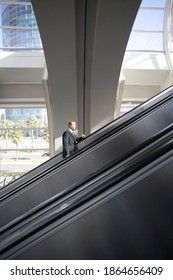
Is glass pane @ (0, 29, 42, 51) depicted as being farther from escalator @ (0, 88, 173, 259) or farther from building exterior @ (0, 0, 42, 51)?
escalator @ (0, 88, 173, 259)

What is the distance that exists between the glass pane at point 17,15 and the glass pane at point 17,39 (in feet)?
1.18

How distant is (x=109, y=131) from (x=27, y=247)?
523 centimetres

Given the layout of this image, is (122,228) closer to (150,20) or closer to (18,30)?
(18,30)

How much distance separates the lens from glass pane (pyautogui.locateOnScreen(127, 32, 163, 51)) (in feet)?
43.6

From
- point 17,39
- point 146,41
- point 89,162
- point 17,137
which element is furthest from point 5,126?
point 89,162

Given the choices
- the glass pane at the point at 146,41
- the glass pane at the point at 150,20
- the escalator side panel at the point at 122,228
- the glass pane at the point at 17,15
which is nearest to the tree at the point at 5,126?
the glass pane at the point at 17,15

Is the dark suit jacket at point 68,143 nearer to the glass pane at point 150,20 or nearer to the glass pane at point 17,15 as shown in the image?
the glass pane at point 17,15

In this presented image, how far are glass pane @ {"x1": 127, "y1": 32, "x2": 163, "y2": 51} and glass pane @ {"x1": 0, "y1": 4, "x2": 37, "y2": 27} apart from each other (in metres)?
5.14

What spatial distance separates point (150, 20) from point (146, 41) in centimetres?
109

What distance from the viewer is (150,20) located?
13250mm

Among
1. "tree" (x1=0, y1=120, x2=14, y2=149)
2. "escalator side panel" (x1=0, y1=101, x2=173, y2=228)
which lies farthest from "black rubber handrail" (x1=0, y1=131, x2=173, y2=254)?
"tree" (x1=0, y1=120, x2=14, y2=149)

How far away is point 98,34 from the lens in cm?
729

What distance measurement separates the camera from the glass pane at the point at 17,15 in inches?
472
